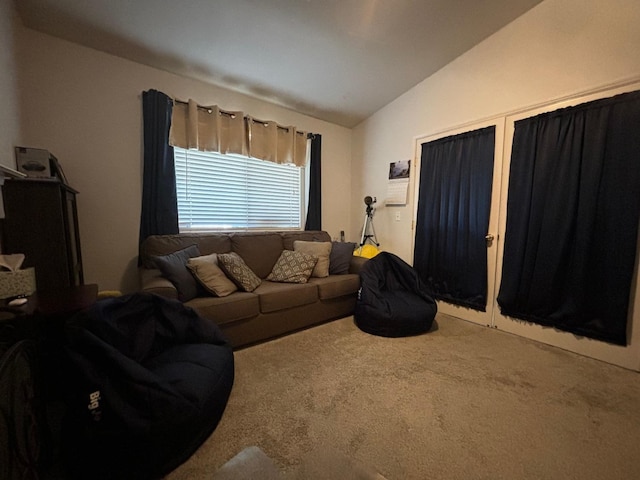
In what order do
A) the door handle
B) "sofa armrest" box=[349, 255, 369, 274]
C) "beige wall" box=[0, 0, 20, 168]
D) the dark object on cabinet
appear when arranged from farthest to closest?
"sofa armrest" box=[349, 255, 369, 274]
the door handle
"beige wall" box=[0, 0, 20, 168]
the dark object on cabinet

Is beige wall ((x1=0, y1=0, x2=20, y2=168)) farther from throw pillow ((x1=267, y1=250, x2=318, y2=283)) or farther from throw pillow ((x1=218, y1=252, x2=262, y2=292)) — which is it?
throw pillow ((x1=267, y1=250, x2=318, y2=283))

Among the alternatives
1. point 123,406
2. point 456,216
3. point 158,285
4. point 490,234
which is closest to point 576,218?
point 490,234

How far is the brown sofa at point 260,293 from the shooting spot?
2.04 metres

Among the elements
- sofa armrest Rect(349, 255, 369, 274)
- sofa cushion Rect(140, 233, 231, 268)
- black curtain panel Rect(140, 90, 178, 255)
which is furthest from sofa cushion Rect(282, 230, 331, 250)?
black curtain panel Rect(140, 90, 178, 255)

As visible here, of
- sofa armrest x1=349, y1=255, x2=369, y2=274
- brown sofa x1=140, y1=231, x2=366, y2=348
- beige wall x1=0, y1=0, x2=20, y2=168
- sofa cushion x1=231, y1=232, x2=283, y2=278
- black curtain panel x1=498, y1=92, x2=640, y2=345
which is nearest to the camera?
beige wall x1=0, y1=0, x2=20, y2=168

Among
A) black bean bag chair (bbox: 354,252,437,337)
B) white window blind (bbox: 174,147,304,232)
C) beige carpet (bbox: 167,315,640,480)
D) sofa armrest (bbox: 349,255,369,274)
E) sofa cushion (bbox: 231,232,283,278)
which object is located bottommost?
beige carpet (bbox: 167,315,640,480)

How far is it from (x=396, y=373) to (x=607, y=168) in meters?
2.23

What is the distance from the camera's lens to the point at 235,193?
10.6 ft

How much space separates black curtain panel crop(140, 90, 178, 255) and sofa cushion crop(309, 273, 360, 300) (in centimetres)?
167

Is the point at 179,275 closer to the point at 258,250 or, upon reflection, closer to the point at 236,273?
the point at 236,273

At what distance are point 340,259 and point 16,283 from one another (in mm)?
2534

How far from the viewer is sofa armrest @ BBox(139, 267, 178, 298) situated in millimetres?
1786

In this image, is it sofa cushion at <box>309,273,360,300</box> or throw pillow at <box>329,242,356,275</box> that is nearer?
sofa cushion at <box>309,273,360,300</box>

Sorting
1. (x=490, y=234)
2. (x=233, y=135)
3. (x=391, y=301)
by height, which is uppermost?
(x=233, y=135)
